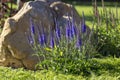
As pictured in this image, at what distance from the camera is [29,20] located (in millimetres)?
7750

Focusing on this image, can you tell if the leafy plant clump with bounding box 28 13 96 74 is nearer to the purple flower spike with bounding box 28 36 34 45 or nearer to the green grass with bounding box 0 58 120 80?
the purple flower spike with bounding box 28 36 34 45

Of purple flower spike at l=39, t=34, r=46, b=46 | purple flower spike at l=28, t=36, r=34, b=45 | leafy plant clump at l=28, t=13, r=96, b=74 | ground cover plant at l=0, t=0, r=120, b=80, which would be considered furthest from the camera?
purple flower spike at l=28, t=36, r=34, b=45

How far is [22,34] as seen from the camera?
760 centimetres

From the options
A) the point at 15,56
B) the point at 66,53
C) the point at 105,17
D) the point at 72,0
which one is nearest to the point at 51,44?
the point at 66,53

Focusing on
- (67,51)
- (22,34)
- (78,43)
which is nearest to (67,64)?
(67,51)

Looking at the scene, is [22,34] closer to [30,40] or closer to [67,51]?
[30,40]

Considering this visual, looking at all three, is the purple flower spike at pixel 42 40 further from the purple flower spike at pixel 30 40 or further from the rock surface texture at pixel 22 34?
the rock surface texture at pixel 22 34

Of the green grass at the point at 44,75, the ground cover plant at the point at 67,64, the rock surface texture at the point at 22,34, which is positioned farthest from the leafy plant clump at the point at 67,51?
the rock surface texture at the point at 22,34

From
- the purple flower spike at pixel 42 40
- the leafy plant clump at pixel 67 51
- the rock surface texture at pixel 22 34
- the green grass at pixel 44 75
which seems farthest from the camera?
the rock surface texture at pixel 22 34

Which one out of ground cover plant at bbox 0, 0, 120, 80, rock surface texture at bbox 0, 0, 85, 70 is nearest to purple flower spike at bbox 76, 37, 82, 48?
ground cover plant at bbox 0, 0, 120, 80

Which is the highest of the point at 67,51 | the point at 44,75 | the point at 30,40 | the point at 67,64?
the point at 30,40

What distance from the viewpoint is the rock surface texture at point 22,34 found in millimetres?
7391

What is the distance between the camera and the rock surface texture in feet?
24.2

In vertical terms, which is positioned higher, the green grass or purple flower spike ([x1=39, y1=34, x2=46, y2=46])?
purple flower spike ([x1=39, y1=34, x2=46, y2=46])
